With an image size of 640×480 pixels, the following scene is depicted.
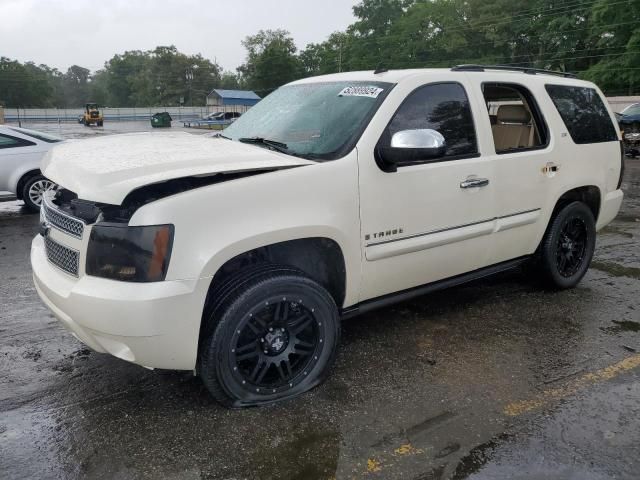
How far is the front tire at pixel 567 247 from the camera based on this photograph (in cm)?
460

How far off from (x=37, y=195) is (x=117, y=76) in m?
122

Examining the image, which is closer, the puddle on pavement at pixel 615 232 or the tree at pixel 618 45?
the puddle on pavement at pixel 615 232

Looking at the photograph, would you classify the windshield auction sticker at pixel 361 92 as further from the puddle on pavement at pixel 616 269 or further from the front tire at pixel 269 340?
the puddle on pavement at pixel 616 269

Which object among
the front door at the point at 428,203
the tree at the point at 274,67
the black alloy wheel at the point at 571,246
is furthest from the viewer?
the tree at the point at 274,67

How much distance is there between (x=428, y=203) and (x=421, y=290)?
2.06 feet

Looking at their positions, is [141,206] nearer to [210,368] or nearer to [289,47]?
[210,368]

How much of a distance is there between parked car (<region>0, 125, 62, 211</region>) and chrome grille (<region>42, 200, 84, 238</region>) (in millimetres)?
6105

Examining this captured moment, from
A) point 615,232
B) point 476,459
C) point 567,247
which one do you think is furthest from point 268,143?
point 615,232

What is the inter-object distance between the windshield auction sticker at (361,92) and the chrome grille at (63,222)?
188 cm

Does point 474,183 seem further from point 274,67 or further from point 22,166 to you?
point 274,67

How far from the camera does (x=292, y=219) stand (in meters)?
2.94

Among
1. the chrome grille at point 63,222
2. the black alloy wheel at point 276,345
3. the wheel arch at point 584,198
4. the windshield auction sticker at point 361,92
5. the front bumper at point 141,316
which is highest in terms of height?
the windshield auction sticker at point 361,92

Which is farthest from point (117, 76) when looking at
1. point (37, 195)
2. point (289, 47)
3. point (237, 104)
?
point (37, 195)

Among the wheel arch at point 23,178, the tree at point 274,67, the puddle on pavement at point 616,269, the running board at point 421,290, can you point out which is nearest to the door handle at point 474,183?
the running board at point 421,290
